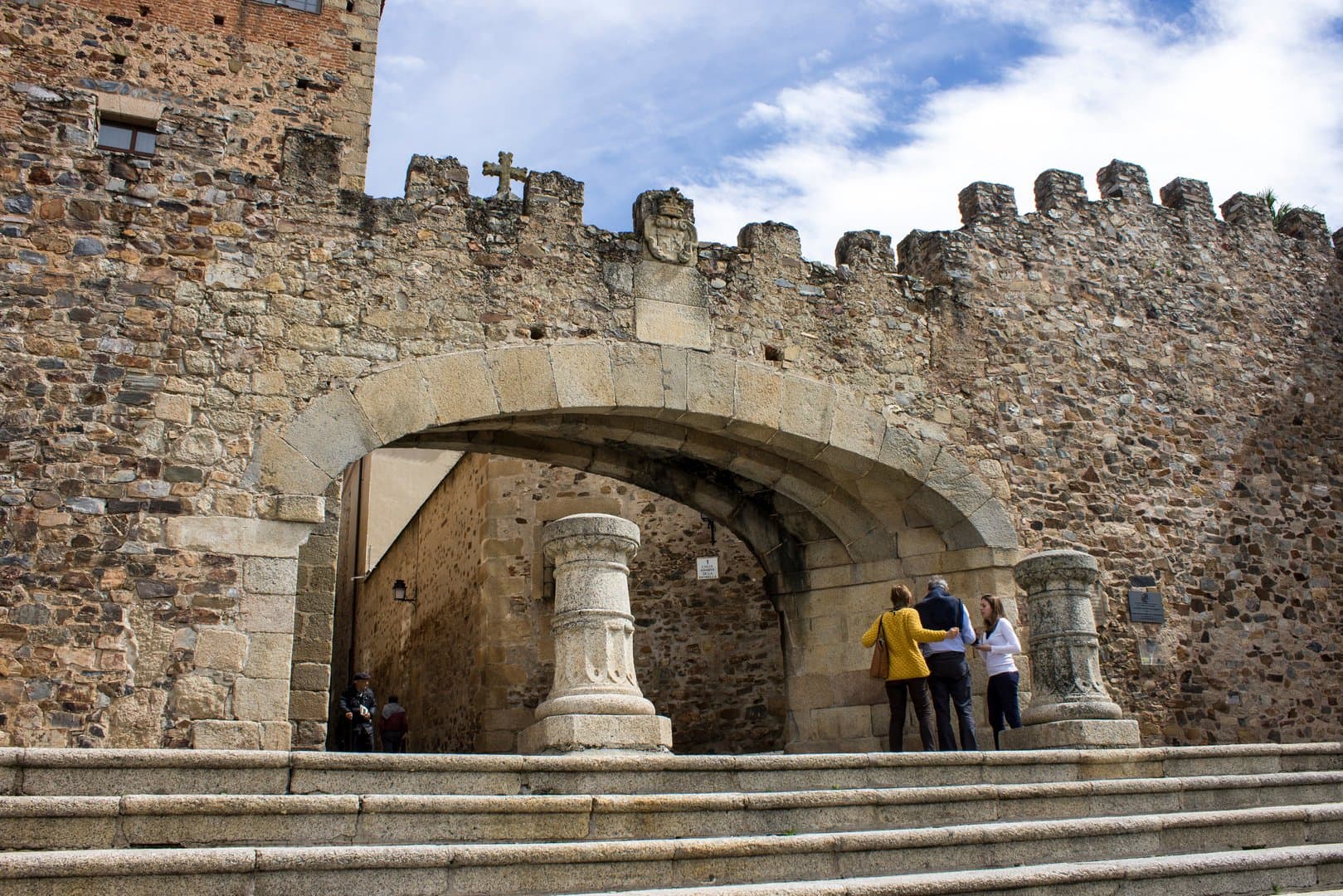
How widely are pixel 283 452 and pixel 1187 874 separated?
17.0 ft

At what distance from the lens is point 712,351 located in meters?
8.59

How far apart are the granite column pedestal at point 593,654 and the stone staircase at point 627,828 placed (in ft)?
1.38

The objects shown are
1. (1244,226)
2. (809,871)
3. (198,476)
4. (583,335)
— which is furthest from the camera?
(1244,226)

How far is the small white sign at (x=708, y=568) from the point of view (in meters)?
13.0

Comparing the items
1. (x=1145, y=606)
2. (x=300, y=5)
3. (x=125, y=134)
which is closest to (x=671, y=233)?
(x=1145, y=606)

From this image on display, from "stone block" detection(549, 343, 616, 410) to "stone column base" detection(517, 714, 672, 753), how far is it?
2829 millimetres

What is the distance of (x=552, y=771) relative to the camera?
5039 millimetres

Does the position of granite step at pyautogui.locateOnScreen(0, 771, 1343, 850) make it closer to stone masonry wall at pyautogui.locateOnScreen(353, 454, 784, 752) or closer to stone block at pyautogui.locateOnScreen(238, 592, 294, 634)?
stone block at pyautogui.locateOnScreen(238, 592, 294, 634)

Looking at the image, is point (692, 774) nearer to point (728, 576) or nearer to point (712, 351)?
point (712, 351)

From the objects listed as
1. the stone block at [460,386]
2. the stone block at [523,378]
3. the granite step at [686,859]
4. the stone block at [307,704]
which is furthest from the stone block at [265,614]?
the granite step at [686,859]

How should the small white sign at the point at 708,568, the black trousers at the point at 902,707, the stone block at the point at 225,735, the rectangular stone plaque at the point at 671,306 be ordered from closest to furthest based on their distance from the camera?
1. the stone block at the point at 225,735
2. the black trousers at the point at 902,707
3. the rectangular stone plaque at the point at 671,306
4. the small white sign at the point at 708,568

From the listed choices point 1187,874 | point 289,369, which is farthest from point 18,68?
point 1187,874

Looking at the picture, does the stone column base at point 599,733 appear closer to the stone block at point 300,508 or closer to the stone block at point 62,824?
the stone block at point 62,824

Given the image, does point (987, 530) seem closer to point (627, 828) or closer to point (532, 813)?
point (627, 828)
